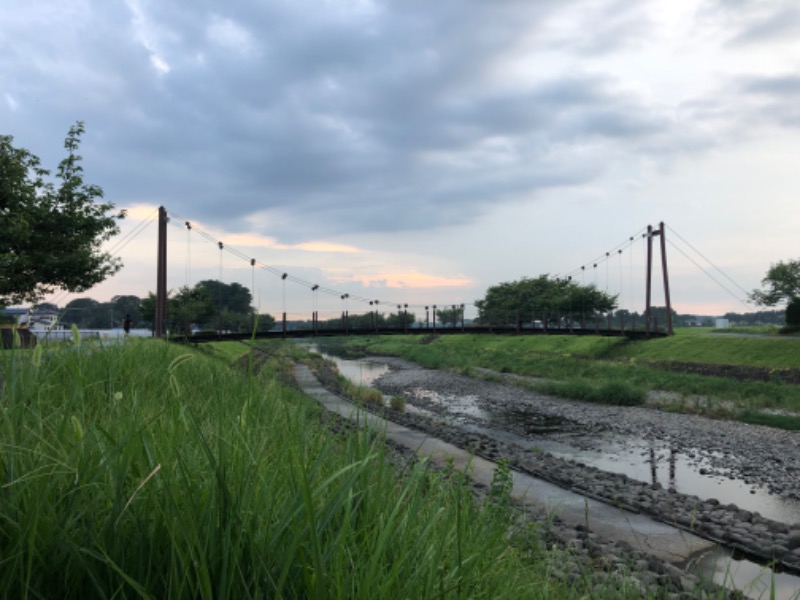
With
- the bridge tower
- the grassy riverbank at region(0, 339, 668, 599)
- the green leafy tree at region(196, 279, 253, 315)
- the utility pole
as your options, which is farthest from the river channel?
the green leafy tree at region(196, 279, 253, 315)

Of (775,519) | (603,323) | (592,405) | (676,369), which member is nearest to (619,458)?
(775,519)

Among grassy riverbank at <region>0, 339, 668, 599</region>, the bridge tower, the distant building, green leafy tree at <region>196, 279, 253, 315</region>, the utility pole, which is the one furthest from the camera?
green leafy tree at <region>196, 279, 253, 315</region>

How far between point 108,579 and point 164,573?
0.20 meters

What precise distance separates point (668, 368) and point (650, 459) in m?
20.9

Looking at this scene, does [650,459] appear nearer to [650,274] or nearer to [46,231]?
[46,231]

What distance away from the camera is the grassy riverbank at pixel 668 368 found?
23047 mm

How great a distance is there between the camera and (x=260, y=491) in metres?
2.12

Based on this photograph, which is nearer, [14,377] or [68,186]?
[14,377]

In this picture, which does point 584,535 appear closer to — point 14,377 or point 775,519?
point 775,519

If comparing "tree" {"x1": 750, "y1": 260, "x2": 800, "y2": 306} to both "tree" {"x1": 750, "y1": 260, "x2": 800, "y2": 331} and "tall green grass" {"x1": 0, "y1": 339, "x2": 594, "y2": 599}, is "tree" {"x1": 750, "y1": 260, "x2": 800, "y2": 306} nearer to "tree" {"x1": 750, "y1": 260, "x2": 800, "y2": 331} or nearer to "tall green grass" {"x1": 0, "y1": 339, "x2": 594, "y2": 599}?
"tree" {"x1": 750, "y1": 260, "x2": 800, "y2": 331}

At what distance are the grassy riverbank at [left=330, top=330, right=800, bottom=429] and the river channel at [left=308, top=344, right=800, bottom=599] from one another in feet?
17.4

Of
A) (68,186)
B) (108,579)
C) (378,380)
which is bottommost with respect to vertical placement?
(378,380)

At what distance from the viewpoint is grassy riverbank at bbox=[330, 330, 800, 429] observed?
23.0 m

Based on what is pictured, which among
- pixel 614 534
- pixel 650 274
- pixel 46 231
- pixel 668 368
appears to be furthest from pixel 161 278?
pixel 650 274
